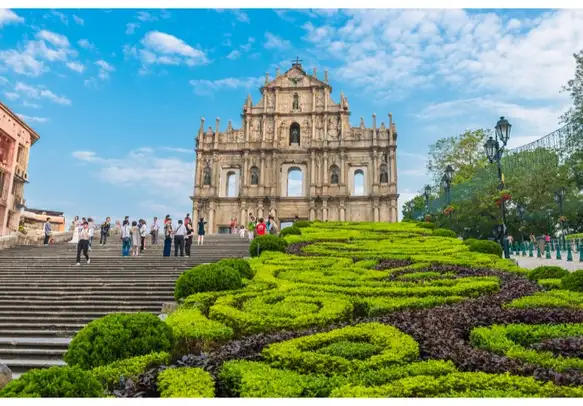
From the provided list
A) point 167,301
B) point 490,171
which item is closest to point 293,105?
point 490,171

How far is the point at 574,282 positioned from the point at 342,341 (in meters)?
5.02

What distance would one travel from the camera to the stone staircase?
22.3ft

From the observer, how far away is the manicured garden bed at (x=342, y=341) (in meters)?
3.74

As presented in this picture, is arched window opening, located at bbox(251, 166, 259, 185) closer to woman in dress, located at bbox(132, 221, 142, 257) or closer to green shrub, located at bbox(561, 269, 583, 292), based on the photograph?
woman in dress, located at bbox(132, 221, 142, 257)

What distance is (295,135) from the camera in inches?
1690

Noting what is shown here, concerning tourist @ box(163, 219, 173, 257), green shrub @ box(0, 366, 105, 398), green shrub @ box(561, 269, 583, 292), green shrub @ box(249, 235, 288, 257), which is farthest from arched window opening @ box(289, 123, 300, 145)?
green shrub @ box(0, 366, 105, 398)

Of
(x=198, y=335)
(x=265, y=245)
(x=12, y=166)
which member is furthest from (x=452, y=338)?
(x=12, y=166)

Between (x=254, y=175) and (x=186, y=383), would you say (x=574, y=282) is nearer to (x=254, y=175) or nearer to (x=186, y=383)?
(x=186, y=383)

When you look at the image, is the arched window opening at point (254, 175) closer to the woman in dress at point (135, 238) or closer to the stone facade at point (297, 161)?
the stone facade at point (297, 161)

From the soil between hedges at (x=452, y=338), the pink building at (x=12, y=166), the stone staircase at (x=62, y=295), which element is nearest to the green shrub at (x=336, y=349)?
the soil between hedges at (x=452, y=338)

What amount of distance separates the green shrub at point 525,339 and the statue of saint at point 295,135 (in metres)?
38.1

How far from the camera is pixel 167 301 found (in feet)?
29.5

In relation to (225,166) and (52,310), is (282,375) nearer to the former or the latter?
(52,310)
